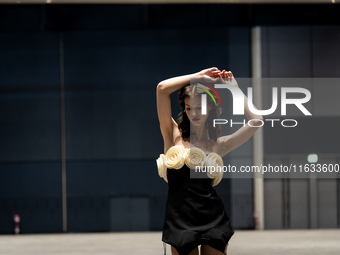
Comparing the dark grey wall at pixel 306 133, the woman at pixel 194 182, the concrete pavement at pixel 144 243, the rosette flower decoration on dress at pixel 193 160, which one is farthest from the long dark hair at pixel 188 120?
the dark grey wall at pixel 306 133

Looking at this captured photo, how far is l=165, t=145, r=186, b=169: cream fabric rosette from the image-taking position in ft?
8.39

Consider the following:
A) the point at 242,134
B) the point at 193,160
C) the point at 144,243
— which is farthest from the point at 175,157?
the point at 144,243

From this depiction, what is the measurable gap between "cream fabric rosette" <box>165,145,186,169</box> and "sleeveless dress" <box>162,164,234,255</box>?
4cm

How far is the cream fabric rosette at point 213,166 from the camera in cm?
256

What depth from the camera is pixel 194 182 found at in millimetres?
2584

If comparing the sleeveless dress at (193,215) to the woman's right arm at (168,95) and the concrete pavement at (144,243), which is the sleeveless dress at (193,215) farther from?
the concrete pavement at (144,243)

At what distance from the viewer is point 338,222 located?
947 cm

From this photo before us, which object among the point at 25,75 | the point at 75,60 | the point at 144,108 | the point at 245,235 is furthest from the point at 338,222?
the point at 25,75

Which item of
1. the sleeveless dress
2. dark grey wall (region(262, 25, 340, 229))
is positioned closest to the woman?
the sleeveless dress

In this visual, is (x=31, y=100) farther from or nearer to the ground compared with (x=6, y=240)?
farther from the ground

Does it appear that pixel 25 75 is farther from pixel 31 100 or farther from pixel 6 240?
pixel 6 240

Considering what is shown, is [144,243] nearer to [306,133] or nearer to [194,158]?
[306,133]

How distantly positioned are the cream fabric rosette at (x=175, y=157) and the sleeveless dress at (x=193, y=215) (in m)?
0.04

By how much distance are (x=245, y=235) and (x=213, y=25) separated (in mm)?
3776
